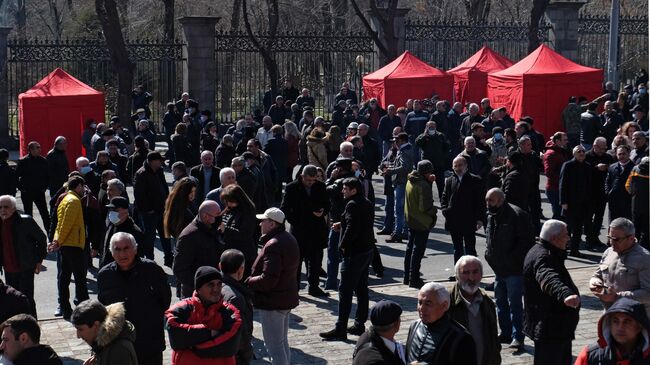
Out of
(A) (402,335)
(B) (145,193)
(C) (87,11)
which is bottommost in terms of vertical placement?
(A) (402,335)

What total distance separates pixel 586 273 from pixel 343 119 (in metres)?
10.9

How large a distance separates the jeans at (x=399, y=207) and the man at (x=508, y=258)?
489 centimetres

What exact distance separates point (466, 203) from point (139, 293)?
5.81 metres

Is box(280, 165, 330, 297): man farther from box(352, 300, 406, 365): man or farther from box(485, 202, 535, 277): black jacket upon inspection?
box(352, 300, 406, 365): man

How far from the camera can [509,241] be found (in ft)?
35.9

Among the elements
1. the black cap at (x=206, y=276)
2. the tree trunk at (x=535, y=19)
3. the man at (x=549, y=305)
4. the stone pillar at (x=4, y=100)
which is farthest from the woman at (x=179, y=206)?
the tree trunk at (x=535, y=19)

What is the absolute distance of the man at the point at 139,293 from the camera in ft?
28.0

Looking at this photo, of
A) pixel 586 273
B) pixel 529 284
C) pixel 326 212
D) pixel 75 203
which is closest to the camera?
pixel 529 284

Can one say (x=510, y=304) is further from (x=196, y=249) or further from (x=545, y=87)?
(x=545, y=87)

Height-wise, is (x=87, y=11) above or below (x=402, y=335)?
above

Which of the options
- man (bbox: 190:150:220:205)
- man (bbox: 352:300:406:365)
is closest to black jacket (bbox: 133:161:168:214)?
man (bbox: 190:150:220:205)

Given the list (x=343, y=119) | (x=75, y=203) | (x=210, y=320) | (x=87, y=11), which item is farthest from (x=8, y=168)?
(x=87, y=11)

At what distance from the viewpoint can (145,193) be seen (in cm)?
1447

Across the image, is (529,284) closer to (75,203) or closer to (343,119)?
(75,203)
